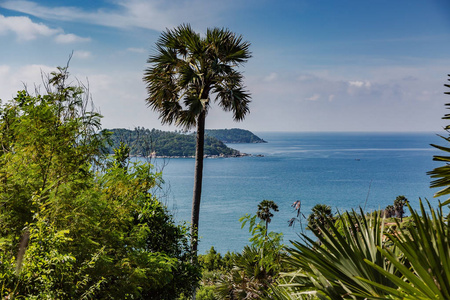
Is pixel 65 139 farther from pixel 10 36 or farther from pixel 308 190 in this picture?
pixel 308 190

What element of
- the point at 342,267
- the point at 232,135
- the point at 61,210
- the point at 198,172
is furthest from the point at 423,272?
the point at 232,135

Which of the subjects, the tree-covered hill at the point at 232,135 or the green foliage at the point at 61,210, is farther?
the tree-covered hill at the point at 232,135

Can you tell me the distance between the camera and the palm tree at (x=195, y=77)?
1123 cm

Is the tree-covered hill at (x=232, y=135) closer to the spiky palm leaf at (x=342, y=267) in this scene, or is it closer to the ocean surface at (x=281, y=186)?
the ocean surface at (x=281, y=186)

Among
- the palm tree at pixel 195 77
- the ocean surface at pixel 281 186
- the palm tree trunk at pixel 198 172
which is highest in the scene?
the palm tree at pixel 195 77

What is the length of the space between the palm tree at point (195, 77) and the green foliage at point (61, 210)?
6.09 m

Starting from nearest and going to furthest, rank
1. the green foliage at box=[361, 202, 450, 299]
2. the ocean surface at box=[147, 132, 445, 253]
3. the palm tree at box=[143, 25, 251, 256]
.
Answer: the green foliage at box=[361, 202, 450, 299] < the palm tree at box=[143, 25, 251, 256] < the ocean surface at box=[147, 132, 445, 253]

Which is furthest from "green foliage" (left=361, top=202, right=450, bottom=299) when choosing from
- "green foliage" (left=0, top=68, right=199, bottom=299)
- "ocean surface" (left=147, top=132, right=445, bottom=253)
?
"ocean surface" (left=147, top=132, right=445, bottom=253)

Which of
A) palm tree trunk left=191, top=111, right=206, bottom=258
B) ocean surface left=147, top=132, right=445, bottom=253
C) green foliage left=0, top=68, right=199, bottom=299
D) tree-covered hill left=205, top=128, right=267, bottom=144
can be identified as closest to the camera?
green foliage left=0, top=68, right=199, bottom=299

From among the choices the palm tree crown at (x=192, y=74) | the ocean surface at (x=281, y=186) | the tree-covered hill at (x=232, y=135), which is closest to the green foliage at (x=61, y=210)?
the palm tree crown at (x=192, y=74)

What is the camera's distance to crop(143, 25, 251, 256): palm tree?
1123 cm

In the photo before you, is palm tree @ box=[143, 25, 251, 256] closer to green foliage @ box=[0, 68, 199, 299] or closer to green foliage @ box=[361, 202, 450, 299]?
green foliage @ box=[0, 68, 199, 299]

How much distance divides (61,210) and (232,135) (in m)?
169

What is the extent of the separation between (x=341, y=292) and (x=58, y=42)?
9.03 m
